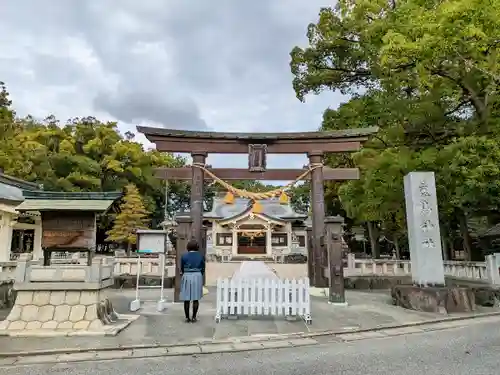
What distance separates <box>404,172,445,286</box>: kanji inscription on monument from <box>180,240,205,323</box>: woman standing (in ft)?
19.6

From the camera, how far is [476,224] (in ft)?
72.4

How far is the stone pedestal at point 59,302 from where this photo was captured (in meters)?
6.87

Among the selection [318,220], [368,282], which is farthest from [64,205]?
[368,282]

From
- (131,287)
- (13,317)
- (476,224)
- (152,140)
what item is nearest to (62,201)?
(13,317)

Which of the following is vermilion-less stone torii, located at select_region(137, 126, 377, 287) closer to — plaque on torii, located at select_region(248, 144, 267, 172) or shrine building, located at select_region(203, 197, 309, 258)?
plaque on torii, located at select_region(248, 144, 267, 172)

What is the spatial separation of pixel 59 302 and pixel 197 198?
5.13 meters

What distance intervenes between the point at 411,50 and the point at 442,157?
3974mm

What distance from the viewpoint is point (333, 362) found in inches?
193

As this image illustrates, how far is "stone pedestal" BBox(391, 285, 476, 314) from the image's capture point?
29.0ft

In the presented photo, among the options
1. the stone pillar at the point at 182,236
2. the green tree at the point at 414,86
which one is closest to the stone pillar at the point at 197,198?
the stone pillar at the point at 182,236

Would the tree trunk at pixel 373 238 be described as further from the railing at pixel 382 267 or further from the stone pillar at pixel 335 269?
the stone pillar at pixel 335 269

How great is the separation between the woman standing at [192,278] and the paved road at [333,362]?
84.4 inches

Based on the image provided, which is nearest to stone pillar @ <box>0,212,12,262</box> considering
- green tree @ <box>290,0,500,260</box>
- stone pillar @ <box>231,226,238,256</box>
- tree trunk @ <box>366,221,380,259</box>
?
green tree @ <box>290,0,500,260</box>

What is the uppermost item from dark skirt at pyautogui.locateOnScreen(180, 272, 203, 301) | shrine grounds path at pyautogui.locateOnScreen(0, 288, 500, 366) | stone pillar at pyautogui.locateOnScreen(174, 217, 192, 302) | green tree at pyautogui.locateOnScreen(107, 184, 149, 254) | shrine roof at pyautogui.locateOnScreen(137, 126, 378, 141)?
shrine roof at pyautogui.locateOnScreen(137, 126, 378, 141)
